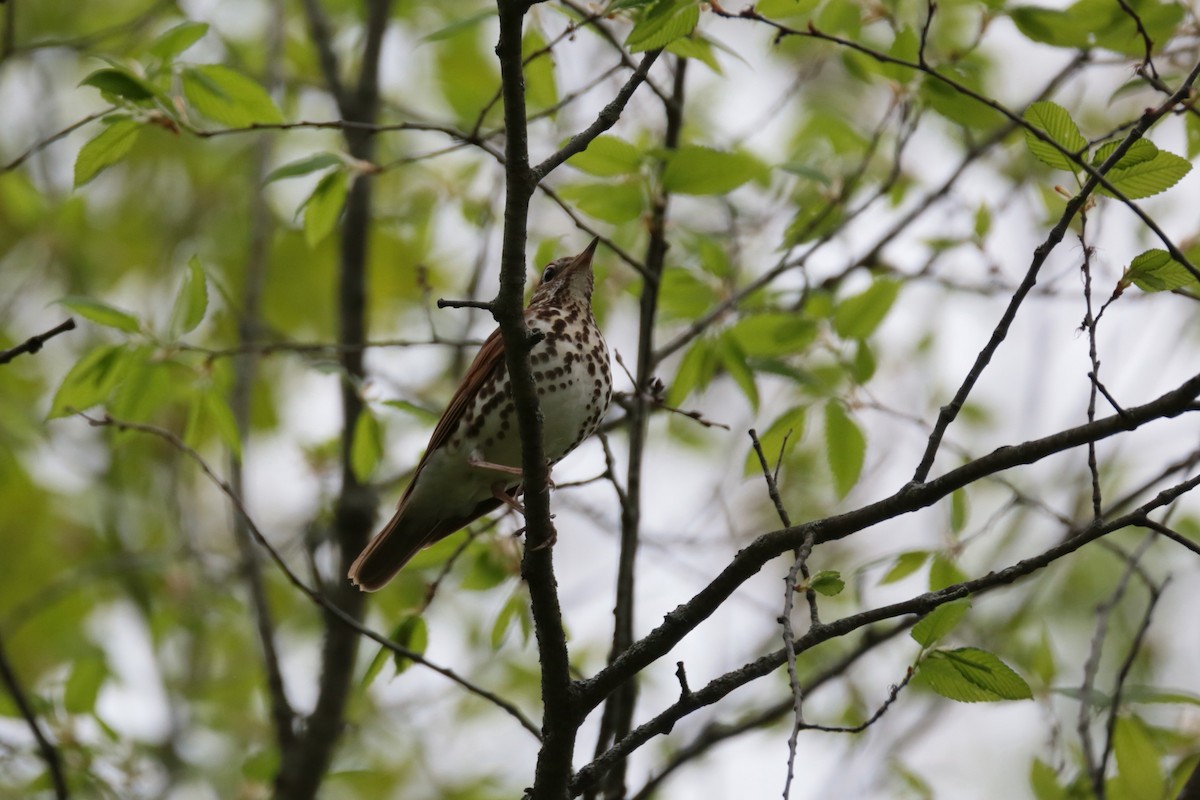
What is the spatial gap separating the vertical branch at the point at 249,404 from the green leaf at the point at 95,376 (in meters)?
1.53

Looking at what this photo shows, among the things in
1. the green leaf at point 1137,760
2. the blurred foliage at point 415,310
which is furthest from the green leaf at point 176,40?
the green leaf at point 1137,760

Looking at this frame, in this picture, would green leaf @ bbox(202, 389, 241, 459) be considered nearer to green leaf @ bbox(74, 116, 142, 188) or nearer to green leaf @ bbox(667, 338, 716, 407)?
green leaf @ bbox(74, 116, 142, 188)

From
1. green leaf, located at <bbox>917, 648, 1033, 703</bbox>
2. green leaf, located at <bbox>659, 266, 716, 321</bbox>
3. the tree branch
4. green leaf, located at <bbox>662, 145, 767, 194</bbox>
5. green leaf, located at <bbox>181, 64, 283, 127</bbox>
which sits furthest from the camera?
green leaf, located at <bbox>659, 266, 716, 321</bbox>

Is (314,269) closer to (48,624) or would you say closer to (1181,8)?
(48,624)

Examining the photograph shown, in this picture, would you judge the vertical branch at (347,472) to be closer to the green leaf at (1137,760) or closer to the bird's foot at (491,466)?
the bird's foot at (491,466)

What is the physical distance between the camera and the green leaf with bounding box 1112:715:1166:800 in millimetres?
5016

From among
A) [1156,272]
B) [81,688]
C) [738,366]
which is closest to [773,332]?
[738,366]

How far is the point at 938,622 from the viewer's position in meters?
3.82

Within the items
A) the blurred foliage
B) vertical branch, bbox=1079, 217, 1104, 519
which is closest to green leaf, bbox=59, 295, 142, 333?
the blurred foliage

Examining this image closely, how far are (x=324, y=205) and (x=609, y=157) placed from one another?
1191 mm

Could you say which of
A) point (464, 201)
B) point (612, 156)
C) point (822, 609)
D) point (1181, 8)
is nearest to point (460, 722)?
point (822, 609)

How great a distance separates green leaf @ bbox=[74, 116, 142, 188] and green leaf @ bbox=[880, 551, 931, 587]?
Answer: 10.9 feet

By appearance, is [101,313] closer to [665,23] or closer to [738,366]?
[665,23]

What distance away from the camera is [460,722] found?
34.8ft
